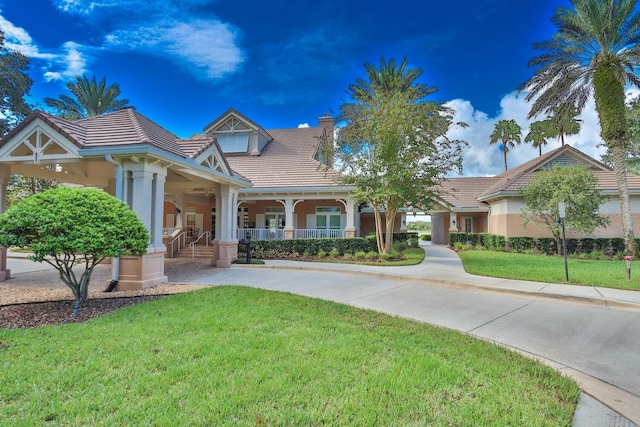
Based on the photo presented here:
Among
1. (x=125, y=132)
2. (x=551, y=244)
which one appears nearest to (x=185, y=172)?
(x=125, y=132)

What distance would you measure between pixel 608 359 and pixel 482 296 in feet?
12.0

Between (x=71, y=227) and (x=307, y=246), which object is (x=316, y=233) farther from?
(x=71, y=227)

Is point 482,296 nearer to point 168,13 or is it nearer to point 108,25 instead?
point 168,13

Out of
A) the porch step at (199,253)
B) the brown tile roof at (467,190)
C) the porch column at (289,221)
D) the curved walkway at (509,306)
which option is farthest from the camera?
the brown tile roof at (467,190)

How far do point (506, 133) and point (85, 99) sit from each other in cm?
4736

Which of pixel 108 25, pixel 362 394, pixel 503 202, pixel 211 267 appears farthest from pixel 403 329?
pixel 503 202

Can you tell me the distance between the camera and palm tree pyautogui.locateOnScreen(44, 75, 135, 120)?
96.1ft

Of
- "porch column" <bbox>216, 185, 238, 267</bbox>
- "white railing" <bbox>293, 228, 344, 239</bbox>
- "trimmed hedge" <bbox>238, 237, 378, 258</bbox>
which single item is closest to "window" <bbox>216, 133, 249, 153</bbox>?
"white railing" <bbox>293, 228, 344, 239</bbox>

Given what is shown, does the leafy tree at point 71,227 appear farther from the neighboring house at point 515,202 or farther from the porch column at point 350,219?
the neighboring house at point 515,202

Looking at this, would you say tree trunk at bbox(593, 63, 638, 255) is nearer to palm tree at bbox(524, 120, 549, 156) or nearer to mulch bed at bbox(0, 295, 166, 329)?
mulch bed at bbox(0, 295, 166, 329)

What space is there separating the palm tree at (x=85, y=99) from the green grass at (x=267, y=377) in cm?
3268

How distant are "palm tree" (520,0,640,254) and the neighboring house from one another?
364 centimetres

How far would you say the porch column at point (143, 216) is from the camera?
855 cm

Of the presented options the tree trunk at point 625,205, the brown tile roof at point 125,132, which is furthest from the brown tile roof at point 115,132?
the tree trunk at point 625,205
